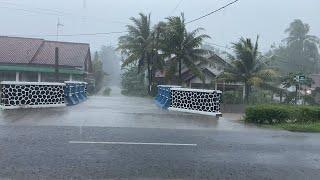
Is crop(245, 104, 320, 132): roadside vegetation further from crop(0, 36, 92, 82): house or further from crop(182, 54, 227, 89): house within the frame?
crop(0, 36, 92, 82): house

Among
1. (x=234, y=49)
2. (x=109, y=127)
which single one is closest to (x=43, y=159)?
(x=109, y=127)

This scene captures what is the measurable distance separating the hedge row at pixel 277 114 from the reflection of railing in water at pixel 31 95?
878cm

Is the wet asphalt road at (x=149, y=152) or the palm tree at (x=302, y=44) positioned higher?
the palm tree at (x=302, y=44)

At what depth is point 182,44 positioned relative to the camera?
47469 millimetres

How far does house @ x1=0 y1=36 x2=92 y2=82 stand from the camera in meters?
55.4

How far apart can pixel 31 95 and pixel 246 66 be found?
26571mm

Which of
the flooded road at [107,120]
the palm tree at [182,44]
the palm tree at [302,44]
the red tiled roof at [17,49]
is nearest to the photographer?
the flooded road at [107,120]

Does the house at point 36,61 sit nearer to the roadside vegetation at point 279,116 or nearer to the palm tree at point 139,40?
the palm tree at point 139,40

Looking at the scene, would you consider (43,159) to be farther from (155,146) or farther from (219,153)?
(219,153)

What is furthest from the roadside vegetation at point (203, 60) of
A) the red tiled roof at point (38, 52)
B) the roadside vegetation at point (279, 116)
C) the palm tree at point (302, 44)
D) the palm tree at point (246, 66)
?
the palm tree at point (302, 44)

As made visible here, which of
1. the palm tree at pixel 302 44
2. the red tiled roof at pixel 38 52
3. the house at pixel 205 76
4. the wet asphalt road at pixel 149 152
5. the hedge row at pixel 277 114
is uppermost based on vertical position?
the palm tree at pixel 302 44

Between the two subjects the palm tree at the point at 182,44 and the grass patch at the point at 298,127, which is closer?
the grass patch at the point at 298,127

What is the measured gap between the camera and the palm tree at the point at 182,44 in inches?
1837

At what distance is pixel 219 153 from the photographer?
10359 mm
